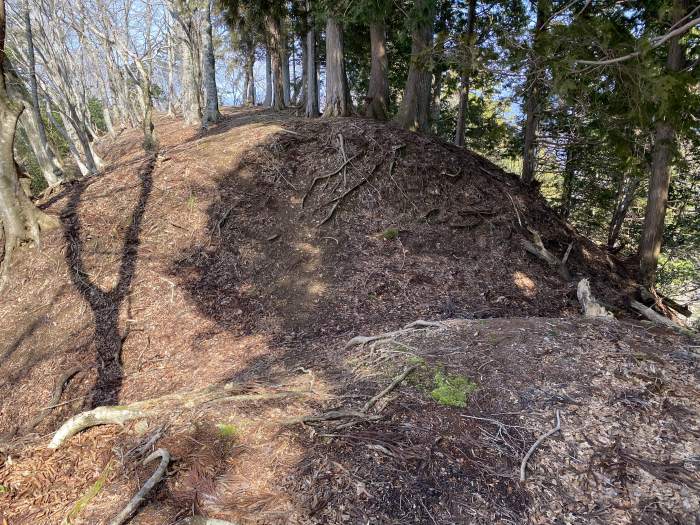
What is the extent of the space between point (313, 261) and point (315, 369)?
313 centimetres

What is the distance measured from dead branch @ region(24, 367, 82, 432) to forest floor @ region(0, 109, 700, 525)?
0.15 feet

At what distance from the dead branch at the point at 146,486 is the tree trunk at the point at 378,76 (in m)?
9.19

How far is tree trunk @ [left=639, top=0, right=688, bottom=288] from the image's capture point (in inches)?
282

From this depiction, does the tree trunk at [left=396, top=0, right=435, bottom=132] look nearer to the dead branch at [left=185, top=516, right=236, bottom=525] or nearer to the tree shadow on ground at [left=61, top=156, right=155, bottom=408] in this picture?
the tree shadow on ground at [left=61, top=156, right=155, bottom=408]

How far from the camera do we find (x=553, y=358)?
338 cm

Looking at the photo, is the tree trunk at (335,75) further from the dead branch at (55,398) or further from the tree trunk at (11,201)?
the dead branch at (55,398)

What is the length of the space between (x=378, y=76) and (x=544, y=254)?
5.99 meters

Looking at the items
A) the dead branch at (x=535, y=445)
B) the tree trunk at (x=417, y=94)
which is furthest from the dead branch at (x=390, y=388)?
→ the tree trunk at (x=417, y=94)

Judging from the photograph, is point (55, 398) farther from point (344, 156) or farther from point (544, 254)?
point (544, 254)

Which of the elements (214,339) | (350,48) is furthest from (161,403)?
(350,48)

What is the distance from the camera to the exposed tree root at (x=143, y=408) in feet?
9.83

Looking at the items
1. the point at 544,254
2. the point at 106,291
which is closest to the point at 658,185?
the point at 544,254

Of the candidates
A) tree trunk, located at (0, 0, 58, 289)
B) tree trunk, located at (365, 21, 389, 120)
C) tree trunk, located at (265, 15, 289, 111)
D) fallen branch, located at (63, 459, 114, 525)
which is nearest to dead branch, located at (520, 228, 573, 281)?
tree trunk, located at (365, 21, 389, 120)

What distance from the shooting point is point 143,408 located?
10.6ft
